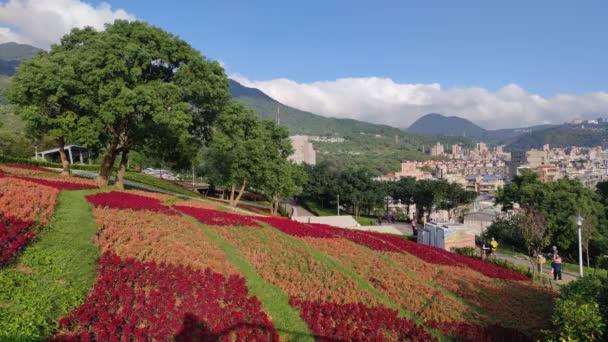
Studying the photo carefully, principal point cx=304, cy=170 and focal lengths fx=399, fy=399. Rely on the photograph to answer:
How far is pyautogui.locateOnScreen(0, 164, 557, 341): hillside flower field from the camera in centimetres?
767

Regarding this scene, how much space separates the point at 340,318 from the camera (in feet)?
32.8

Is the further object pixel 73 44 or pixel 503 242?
pixel 503 242

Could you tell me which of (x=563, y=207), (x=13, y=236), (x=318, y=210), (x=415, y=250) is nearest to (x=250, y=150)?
(x=415, y=250)

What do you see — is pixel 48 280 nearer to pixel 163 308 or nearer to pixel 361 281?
pixel 163 308

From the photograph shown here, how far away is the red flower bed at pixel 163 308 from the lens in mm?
7223

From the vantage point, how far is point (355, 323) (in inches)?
391

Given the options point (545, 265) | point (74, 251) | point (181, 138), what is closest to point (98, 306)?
point (74, 251)

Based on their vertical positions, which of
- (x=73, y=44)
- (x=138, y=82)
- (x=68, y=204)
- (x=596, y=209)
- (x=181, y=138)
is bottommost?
(x=596, y=209)

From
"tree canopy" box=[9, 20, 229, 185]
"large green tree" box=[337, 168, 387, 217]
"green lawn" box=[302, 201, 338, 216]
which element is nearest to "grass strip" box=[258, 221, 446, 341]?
"tree canopy" box=[9, 20, 229, 185]

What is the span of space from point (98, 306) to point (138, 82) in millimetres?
16855

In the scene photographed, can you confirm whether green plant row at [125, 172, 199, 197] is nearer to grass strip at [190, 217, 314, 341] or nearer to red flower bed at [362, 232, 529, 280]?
red flower bed at [362, 232, 529, 280]

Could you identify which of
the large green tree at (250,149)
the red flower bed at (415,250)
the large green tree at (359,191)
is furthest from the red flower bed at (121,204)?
the large green tree at (359,191)

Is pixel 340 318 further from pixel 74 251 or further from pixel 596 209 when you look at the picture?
pixel 596 209

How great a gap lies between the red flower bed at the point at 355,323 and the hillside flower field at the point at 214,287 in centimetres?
3
